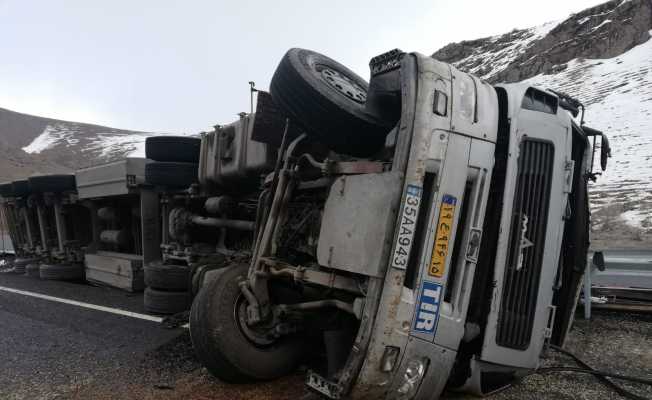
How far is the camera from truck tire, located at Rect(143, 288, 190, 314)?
15.5ft

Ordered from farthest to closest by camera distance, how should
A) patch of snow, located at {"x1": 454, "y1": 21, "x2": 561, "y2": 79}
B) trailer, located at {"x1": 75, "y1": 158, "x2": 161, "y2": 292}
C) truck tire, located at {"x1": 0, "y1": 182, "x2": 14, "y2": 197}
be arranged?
patch of snow, located at {"x1": 454, "y1": 21, "x2": 561, "y2": 79}, truck tire, located at {"x1": 0, "y1": 182, "x2": 14, "y2": 197}, trailer, located at {"x1": 75, "y1": 158, "x2": 161, "y2": 292}

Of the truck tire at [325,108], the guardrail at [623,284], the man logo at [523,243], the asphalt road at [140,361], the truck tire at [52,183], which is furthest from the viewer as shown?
the truck tire at [52,183]

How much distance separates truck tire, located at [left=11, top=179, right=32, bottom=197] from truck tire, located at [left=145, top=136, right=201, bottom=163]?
15.9 feet

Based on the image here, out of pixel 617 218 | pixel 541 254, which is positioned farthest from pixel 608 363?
pixel 617 218

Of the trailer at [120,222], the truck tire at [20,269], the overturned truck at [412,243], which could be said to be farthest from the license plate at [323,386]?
the truck tire at [20,269]

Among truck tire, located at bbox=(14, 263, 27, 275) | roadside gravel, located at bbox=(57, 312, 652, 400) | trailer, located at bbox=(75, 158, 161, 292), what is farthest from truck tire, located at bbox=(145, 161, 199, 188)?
truck tire, located at bbox=(14, 263, 27, 275)

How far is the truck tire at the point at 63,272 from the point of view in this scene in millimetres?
7621

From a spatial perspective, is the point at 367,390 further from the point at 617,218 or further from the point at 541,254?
the point at 617,218

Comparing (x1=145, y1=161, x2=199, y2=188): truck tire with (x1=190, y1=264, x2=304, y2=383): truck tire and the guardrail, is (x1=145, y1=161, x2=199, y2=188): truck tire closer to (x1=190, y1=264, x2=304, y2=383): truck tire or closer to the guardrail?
(x1=190, y1=264, x2=304, y2=383): truck tire

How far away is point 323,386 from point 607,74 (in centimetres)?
5689

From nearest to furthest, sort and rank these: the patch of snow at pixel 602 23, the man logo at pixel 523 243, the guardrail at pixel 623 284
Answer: the man logo at pixel 523 243 < the guardrail at pixel 623 284 < the patch of snow at pixel 602 23

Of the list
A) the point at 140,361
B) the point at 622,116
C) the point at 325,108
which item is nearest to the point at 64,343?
the point at 140,361

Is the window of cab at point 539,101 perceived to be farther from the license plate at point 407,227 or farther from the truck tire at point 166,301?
the truck tire at point 166,301

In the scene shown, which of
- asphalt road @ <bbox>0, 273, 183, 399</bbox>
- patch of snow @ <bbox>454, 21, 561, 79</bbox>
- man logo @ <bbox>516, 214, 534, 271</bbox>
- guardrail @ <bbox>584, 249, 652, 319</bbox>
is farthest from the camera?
patch of snow @ <bbox>454, 21, 561, 79</bbox>
